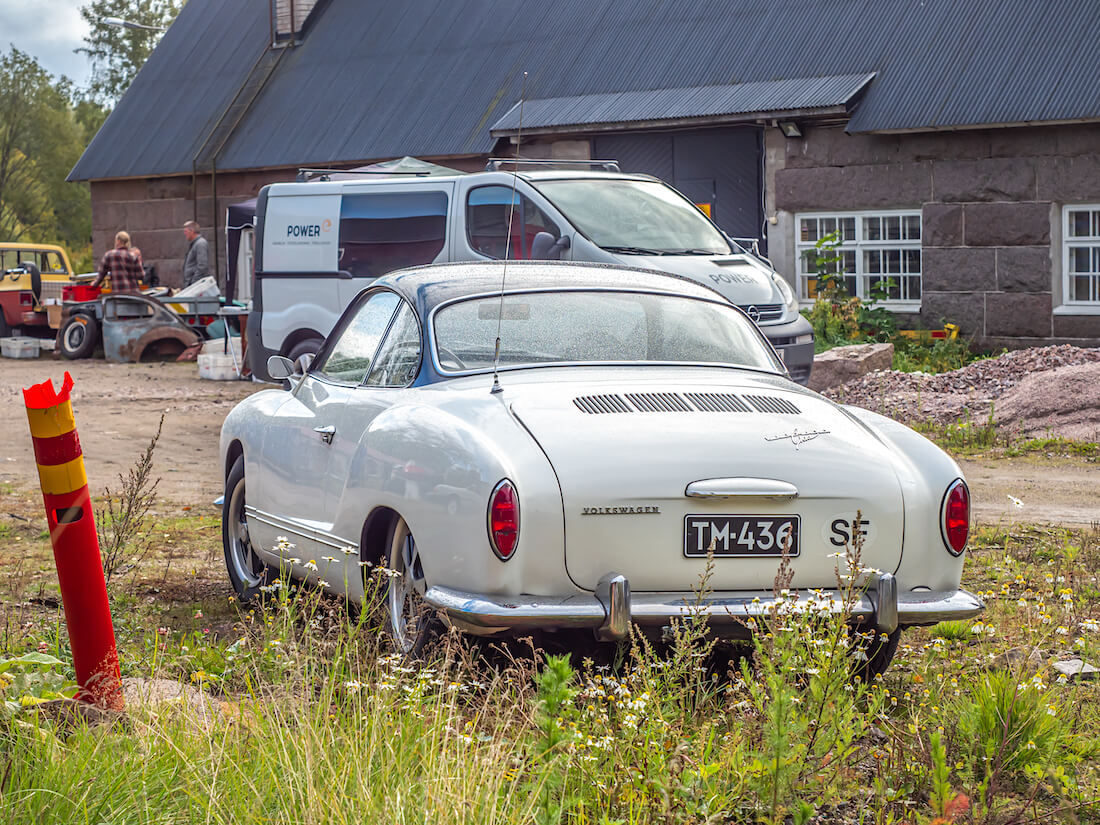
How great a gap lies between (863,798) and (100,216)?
2782 cm

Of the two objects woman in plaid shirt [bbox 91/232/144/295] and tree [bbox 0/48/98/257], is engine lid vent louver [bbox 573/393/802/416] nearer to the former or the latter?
woman in plaid shirt [bbox 91/232/144/295]

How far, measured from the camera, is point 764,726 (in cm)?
370

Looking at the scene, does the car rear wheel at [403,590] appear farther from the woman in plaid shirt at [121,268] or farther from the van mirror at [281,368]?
the woman in plaid shirt at [121,268]

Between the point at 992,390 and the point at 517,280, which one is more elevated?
the point at 517,280

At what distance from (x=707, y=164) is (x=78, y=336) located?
1010 cm

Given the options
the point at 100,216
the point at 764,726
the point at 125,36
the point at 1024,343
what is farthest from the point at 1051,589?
the point at 125,36

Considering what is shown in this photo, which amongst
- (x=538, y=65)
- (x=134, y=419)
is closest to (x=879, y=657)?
(x=134, y=419)

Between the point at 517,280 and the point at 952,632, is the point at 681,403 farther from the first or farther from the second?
the point at 952,632

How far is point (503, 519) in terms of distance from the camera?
4.42 metres

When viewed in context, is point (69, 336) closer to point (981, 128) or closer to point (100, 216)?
point (100, 216)

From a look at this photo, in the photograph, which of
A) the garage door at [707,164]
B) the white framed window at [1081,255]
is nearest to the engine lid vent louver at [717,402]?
the white framed window at [1081,255]

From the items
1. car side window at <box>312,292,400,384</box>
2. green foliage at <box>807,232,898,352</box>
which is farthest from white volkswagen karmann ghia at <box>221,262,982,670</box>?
green foliage at <box>807,232,898,352</box>

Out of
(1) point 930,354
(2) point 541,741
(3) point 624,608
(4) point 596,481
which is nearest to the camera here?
(2) point 541,741

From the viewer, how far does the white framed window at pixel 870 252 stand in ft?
60.5
